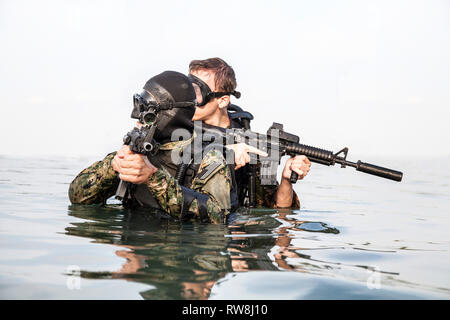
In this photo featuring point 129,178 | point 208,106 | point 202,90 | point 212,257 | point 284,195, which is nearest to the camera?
point 212,257

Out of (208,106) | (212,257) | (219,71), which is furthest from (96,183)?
(219,71)

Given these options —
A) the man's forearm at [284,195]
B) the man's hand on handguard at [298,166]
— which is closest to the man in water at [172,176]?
the man's hand on handguard at [298,166]

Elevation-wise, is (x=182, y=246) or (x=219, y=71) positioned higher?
(x=219, y=71)

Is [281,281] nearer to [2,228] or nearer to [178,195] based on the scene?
[178,195]

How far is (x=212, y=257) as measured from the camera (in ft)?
11.9

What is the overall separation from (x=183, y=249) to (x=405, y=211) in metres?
5.76

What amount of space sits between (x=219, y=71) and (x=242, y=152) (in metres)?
1.18

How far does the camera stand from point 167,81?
4734 mm

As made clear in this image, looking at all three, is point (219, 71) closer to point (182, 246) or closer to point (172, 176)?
point (172, 176)

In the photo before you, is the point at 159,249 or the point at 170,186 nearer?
the point at 159,249

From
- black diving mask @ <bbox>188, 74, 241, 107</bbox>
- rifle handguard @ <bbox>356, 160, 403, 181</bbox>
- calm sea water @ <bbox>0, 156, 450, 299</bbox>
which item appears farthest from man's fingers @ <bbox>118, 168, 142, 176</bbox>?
rifle handguard @ <bbox>356, 160, 403, 181</bbox>

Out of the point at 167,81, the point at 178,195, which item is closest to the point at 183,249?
the point at 178,195

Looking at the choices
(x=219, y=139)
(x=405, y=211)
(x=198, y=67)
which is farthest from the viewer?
(x=405, y=211)

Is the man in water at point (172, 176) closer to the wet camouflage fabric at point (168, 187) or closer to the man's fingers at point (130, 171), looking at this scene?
the wet camouflage fabric at point (168, 187)
